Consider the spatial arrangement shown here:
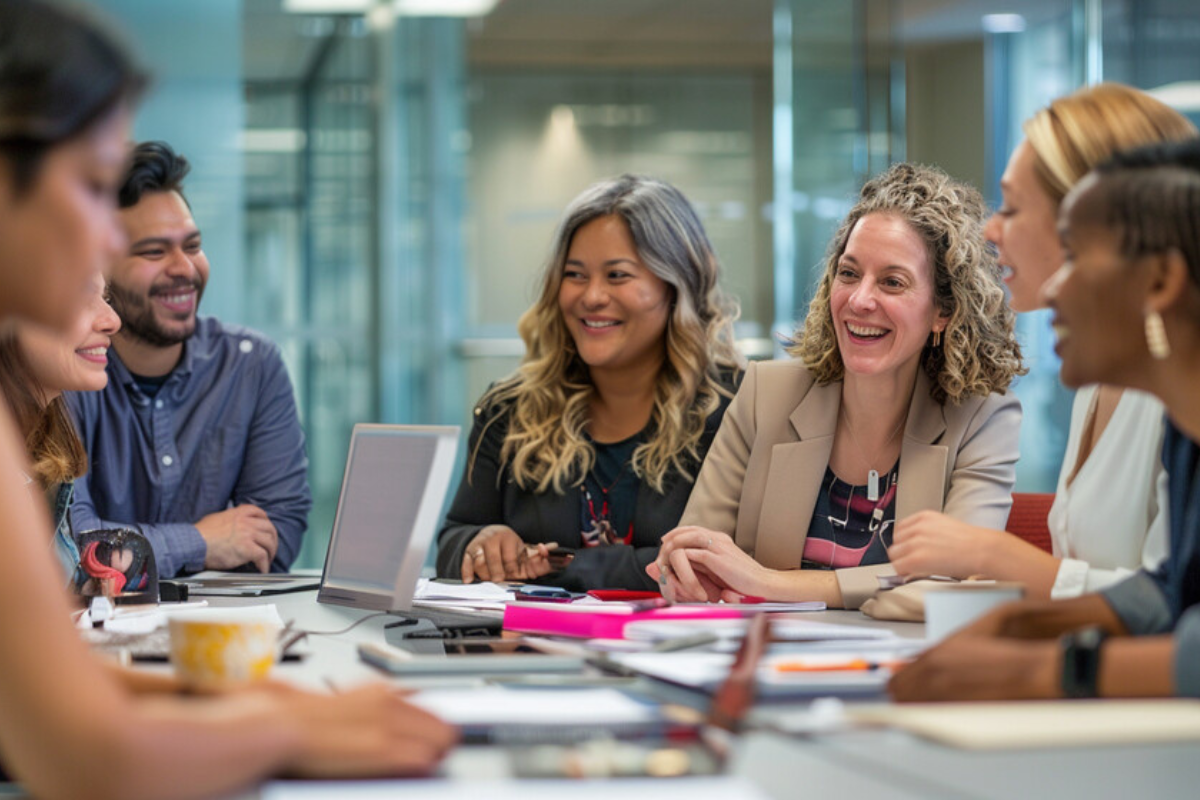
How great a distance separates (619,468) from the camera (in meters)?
3.12

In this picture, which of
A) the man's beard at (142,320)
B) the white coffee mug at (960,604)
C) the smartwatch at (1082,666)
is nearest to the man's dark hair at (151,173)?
the man's beard at (142,320)

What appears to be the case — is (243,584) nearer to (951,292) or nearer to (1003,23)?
(951,292)

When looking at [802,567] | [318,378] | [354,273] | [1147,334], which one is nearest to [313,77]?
[354,273]

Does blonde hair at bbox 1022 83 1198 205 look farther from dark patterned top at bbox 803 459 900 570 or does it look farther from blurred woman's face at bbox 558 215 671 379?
blurred woman's face at bbox 558 215 671 379

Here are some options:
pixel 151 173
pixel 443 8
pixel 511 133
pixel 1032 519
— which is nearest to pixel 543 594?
pixel 1032 519

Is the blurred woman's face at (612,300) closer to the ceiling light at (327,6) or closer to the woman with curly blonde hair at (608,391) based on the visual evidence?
the woman with curly blonde hair at (608,391)

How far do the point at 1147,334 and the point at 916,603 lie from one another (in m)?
0.80

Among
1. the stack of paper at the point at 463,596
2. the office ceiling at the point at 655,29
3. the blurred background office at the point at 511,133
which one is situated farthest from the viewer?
the office ceiling at the point at 655,29

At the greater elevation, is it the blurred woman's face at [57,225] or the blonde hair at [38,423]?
the blurred woman's face at [57,225]

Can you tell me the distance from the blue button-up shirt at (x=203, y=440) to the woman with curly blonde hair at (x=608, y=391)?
608mm

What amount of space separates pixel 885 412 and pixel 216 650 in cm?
173

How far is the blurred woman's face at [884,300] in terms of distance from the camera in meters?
2.65

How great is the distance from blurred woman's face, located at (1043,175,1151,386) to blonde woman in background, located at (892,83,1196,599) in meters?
0.35

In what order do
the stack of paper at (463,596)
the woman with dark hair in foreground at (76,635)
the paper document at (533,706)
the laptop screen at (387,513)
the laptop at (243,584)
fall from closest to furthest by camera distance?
the woman with dark hair in foreground at (76,635), the paper document at (533,706), the laptop screen at (387,513), the stack of paper at (463,596), the laptop at (243,584)
